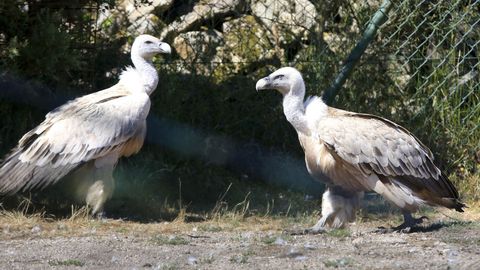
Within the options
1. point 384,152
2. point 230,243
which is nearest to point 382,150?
point 384,152

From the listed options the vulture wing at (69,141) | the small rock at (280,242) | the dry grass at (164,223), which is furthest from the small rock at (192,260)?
the vulture wing at (69,141)

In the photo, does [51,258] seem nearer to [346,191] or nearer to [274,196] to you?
A: [346,191]

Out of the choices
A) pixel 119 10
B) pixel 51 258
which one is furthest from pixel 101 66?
pixel 51 258

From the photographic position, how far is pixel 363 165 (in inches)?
295

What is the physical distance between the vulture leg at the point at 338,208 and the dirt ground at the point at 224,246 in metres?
0.11

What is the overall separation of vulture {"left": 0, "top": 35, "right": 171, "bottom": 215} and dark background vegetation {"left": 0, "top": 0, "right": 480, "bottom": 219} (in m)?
0.61

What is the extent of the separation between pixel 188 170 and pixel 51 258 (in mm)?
3113

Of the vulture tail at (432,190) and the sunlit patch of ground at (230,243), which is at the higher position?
the vulture tail at (432,190)

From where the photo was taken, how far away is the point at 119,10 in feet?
31.0

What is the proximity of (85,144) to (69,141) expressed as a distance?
0.12 meters

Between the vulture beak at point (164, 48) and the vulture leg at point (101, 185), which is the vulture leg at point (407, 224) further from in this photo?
the vulture beak at point (164, 48)

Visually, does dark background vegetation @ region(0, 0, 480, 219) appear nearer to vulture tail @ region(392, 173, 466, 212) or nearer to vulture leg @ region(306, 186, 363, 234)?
vulture leg @ region(306, 186, 363, 234)

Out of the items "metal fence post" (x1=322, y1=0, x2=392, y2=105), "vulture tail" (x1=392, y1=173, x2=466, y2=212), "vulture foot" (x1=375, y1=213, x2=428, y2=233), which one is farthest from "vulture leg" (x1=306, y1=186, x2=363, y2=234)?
"metal fence post" (x1=322, y1=0, x2=392, y2=105)

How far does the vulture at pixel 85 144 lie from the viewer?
8.02 metres
